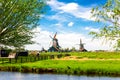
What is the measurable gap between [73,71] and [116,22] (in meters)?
34.7

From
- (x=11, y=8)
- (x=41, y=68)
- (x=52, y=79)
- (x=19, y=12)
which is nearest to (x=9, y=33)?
(x=11, y=8)

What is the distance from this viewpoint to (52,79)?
42375 millimetres

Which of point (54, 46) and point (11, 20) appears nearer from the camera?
point (11, 20)

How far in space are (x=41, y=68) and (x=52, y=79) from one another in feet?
42.4

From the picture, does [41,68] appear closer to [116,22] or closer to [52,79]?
[52,79]

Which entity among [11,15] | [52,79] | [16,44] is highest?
[11,15]

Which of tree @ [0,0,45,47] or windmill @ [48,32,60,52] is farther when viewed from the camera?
windmill @ [48,32,60,52]

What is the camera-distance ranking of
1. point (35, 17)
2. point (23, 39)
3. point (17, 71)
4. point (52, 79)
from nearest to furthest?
point (23, 39), point (35, 17), point (52, 79), point (17, 71)

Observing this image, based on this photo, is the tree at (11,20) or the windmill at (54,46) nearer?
the tree at (11,20)

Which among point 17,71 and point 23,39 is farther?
point 17,71

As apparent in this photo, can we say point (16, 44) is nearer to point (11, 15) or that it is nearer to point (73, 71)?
point (11, 15)

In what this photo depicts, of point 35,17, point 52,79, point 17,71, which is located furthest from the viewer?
point 17,71

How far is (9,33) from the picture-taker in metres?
15.2

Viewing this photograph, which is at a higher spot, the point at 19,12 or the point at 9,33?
the point at 19,12
